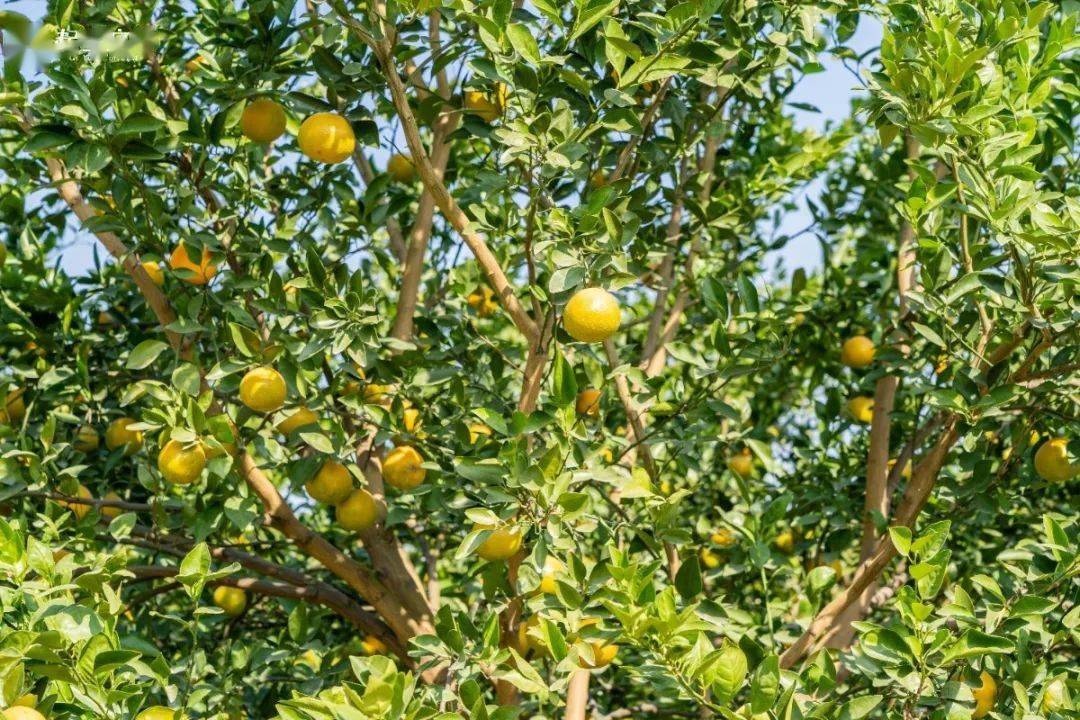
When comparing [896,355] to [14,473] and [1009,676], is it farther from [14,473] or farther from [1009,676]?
[14,473]

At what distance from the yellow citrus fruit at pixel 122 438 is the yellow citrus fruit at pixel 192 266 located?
1.82ft

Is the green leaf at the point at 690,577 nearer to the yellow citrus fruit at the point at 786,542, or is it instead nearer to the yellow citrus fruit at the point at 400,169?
the yellow citrus fruit at the point at 786,542

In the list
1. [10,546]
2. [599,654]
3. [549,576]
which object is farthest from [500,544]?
[10,546]

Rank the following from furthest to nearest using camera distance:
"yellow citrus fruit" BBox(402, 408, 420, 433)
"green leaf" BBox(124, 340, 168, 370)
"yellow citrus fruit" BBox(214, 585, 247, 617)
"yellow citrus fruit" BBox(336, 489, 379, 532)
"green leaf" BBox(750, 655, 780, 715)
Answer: "yellow citrus fruit" BBox(214, 585, 247, 617), "yellow citrus fruit" BBox(402, 408, 420, 433), "yellow citrus fruit" BBox(336, 489, 379, 532), "green leaf" BBox(124, 340, 168, 370), "green leaf" BBox(750, 655, 780, 715)

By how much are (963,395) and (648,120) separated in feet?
2.85

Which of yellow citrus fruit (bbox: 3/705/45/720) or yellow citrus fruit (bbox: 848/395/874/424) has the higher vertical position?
yellow citrus fruit (bbox: 848/395/874/424)

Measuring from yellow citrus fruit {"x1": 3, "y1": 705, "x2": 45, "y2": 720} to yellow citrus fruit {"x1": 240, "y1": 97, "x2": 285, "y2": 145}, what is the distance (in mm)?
1293

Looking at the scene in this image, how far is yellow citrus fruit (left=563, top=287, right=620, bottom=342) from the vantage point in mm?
2047

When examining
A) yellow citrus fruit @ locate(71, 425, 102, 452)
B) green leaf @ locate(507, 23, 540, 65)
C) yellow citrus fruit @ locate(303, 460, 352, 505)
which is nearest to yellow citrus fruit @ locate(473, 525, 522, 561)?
yellow citrus fruit @ locate(303, 460, 352, 505)

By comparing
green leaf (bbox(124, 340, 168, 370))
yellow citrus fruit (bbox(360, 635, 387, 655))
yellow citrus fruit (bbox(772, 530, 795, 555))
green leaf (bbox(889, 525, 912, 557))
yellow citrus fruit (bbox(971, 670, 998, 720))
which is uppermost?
yellow citrus fruit (bbox(772, 530, 795, 555))

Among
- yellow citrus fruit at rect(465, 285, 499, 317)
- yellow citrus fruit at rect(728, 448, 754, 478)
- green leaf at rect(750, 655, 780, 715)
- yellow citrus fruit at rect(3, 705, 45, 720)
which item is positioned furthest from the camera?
yellow citrus fruit at rect(728, 448, 754, 478)

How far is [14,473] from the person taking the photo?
7.64ft

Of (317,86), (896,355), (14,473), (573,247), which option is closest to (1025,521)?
(896,355)

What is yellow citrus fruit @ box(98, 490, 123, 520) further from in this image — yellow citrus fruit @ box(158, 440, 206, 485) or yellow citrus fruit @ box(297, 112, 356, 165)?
yellow citrus fruit @ box(297, 112, 356, 165)
